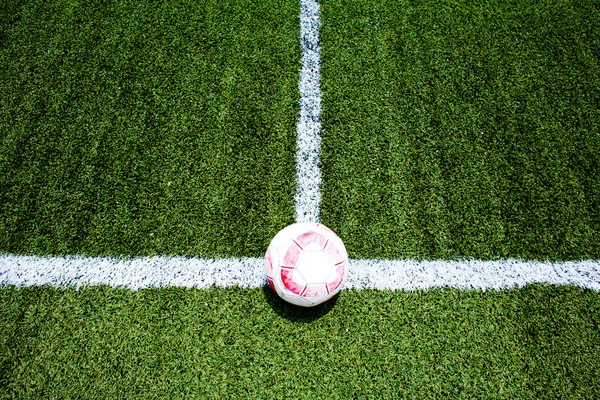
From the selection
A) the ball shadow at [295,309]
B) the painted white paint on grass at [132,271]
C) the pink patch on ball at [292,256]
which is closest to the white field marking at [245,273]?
the painted white paint on grass at [132,271]

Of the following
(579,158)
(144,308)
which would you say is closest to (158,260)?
(144,308)

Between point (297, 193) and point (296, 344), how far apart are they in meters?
0.89

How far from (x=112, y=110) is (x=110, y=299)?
1.33 metres

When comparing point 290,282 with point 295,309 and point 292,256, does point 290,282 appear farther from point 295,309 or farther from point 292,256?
point 295,309

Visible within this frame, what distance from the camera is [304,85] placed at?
2906 mm

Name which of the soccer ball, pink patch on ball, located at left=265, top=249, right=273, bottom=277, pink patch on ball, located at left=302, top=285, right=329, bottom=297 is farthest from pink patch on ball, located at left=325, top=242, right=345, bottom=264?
pink patch on ball, located at left=265, top=249, right=273, bottom=277

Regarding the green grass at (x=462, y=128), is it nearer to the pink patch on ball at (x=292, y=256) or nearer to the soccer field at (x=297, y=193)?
the soccer field at (x=297, y=193)

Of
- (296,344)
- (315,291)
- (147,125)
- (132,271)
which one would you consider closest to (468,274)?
(315,291)

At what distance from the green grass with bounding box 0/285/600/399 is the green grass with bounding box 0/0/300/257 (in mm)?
354

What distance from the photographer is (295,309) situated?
7.29ft

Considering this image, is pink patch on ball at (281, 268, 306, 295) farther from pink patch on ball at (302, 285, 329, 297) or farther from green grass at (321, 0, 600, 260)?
green grass at (321, 0, 600, 260)

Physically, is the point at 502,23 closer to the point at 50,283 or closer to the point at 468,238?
the point at 468,238

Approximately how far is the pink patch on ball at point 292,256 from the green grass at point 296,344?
360mm

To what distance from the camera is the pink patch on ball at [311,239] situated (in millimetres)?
2012
